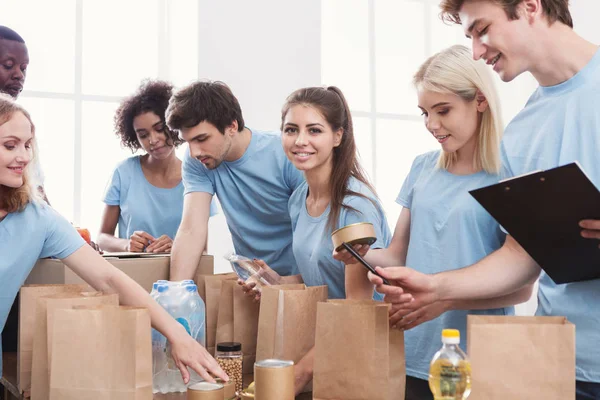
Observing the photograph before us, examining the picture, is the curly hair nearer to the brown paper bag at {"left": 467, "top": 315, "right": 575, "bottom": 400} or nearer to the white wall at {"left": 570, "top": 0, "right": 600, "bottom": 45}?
the brown paper bag at {"left": 467, "top": 315, "right": 575, "bottom": 400}

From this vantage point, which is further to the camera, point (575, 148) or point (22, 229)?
point (22, 229)

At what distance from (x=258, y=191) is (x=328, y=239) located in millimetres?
618

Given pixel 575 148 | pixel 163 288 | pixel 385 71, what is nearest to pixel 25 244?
pixel 163 288

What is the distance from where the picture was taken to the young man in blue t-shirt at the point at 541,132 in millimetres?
1304

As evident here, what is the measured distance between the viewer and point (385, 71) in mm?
5281

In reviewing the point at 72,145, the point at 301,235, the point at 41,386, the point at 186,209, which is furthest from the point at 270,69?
the point at 41,386

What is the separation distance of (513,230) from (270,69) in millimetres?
3307

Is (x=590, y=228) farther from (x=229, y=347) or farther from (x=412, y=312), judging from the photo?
(x=229, y=347)

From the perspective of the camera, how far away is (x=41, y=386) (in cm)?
133

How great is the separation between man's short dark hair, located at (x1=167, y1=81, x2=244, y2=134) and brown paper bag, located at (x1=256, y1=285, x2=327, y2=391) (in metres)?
0.97

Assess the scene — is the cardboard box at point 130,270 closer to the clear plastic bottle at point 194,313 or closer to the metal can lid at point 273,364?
the clear plastic bottle at point 194,313

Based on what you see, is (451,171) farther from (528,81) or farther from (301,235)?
(528,81)

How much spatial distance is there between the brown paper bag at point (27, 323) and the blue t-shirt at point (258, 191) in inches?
34.6

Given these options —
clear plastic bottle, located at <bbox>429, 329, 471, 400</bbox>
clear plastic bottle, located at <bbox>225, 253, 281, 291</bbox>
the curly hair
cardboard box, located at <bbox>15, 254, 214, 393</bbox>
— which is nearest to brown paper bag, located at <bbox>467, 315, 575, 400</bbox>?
clear plastic bottle, located at <bbox>429, 329, 471, 400</bbox>
